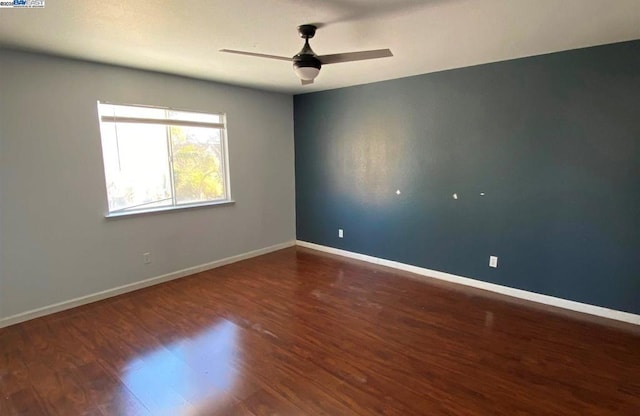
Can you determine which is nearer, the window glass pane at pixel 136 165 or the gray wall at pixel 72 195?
the gray wall at pixel 72 195

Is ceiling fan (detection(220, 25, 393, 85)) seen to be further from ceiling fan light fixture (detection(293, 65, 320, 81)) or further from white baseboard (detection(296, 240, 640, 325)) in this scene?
white baseboard (detection(296, 240, 640, 325))

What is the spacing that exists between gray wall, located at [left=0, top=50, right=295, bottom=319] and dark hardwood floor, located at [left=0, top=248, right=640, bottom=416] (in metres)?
0.37

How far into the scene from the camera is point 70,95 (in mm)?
3115

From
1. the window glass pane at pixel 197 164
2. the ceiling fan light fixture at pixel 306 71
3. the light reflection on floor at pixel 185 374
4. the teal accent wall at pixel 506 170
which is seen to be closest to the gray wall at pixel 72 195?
the window glass pane at pixel 197 164

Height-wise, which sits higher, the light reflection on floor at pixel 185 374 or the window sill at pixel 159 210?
the window sill at pixel 159 210

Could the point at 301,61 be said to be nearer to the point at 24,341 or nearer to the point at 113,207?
the point at 113,207

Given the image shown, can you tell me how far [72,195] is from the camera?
3.21m

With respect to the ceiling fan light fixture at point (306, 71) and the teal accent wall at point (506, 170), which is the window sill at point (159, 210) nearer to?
the teal accent wall at point (506, 170)

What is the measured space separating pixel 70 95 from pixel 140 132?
0.69 meters

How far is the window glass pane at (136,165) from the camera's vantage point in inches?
137

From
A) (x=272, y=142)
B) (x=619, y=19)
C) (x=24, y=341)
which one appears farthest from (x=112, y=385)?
(x=619, y=19)

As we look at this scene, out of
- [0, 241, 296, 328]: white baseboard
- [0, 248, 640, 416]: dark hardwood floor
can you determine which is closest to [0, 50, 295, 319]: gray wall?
[0, 241, 296, 328]: white baseboard

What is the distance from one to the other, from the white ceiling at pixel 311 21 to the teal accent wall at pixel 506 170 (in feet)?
1.15

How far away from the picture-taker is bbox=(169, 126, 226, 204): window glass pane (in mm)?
4020
